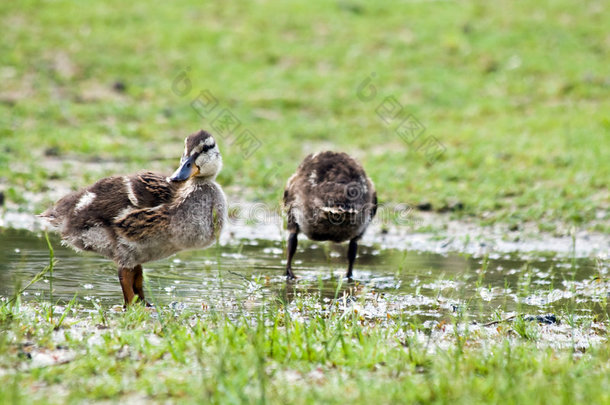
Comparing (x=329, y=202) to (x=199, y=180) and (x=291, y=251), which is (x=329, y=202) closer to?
(x=291, y=251)

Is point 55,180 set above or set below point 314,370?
above

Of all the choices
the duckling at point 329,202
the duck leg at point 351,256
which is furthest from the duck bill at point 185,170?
the duck leg at point 351,256

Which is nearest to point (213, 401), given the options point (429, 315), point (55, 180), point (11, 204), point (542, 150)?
point (429, 315)

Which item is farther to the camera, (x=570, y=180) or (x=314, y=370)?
(x=570, y=180)

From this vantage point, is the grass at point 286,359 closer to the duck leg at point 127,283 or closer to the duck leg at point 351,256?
the duck leg at point 127,283

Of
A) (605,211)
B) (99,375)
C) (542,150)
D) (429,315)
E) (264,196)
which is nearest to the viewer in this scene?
(99,375)

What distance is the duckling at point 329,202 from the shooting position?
26.6 ft

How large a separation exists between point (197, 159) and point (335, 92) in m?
12.1

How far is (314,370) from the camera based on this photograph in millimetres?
4684

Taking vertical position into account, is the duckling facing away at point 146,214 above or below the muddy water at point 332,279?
above

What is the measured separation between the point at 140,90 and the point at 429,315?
42.1 ft

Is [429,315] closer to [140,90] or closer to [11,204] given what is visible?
[11,204]

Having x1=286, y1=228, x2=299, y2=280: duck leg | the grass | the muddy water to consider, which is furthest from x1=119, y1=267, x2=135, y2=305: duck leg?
x1=286, y1=228, x2=299, y2=280: duck leg

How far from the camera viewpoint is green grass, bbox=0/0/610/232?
12562mm
